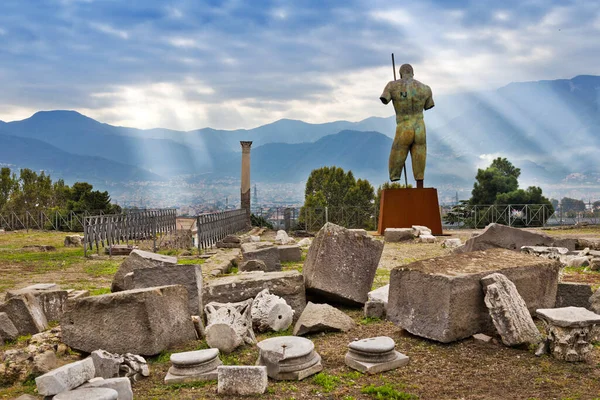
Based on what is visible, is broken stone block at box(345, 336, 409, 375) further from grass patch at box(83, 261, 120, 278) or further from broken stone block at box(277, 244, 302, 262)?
broken stone block at box(277, 244, 302, 262)

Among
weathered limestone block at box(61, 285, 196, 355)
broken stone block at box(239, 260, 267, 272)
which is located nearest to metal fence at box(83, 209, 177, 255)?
broken stone block at box(239, 260, 267, 272)

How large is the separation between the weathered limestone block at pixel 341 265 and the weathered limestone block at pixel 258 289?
357 mm

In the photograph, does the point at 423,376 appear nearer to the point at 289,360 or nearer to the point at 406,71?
the point at 289,360

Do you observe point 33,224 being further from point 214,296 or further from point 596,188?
point 596,188

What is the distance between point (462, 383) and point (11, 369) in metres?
4.48

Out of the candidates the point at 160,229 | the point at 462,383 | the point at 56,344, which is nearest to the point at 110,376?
the point at 56,344

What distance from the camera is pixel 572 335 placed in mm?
5961

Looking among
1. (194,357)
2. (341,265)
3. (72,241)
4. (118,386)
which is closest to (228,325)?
(194,357)

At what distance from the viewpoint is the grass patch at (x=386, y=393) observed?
5.10m

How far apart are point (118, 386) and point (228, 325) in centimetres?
172

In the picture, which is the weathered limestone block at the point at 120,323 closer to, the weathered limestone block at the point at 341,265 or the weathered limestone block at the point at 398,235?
the weathered limestone block at the point at 341,265

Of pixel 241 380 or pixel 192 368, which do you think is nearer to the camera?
pixel 241 380

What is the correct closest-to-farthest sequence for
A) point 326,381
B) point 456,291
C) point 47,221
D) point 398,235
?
point 326,381 → point 456,291 → point 398,235 → point 47,221

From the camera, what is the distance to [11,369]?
5.68 meters
